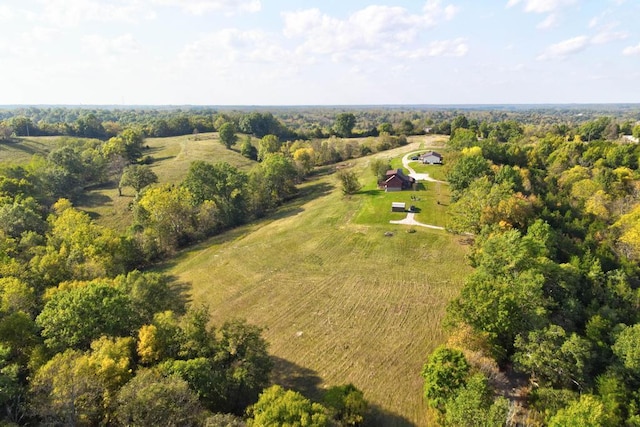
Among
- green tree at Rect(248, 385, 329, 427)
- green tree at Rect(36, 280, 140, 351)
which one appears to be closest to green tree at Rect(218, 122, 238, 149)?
green tree at Rect(36, 280, 140, 351)

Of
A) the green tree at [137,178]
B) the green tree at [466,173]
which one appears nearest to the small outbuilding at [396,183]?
the green tree at [466,173]

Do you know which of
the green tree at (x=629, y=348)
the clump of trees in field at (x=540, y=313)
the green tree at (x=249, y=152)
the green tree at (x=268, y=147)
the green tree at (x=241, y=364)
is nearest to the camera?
the green tree at (x=241, y=364)

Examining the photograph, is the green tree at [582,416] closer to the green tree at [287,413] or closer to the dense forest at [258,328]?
the dense forest at [258,328]

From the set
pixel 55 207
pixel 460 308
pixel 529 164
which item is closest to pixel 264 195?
pixel 55 207

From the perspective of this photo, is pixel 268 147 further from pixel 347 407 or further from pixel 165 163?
pixel 347 407

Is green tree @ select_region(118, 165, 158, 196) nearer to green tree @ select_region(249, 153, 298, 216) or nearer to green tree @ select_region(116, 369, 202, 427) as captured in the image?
A: green tree @ select_region(249, 153, 298, 216)

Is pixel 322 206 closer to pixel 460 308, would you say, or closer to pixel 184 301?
pixel 184 301

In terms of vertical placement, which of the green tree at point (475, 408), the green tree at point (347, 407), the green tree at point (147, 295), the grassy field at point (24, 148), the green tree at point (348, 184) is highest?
the grassy field at point (24, 148)
